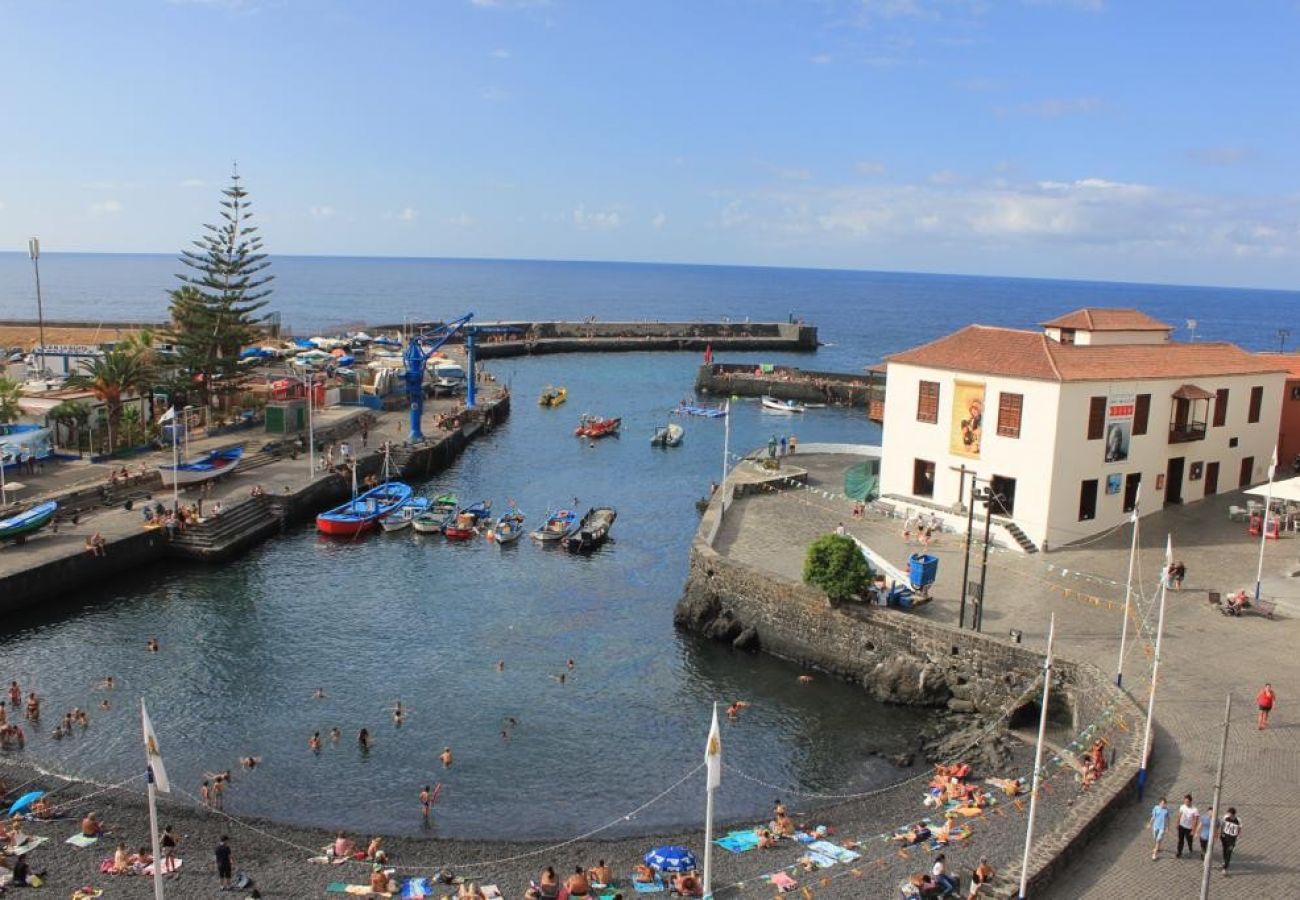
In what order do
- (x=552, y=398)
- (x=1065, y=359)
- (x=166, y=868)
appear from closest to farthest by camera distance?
1. (x=166, y=868)
2. (x=1065, y=359)
3. (x=552, y=398)

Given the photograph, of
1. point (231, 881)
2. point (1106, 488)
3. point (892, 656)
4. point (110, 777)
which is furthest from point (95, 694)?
point (1106, 488)

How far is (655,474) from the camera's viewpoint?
209 ft

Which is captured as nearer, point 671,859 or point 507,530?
point 671,859

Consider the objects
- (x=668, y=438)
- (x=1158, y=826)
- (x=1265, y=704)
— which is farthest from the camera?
(x=668, y=438)

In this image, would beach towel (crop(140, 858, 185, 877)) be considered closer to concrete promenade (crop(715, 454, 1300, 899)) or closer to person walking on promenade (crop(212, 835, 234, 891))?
person walking on promenade (crop(212, 835, 234, 891))

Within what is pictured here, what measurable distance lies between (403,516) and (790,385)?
5805cm

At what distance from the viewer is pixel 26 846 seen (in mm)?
22297

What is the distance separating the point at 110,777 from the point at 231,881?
6.79 m

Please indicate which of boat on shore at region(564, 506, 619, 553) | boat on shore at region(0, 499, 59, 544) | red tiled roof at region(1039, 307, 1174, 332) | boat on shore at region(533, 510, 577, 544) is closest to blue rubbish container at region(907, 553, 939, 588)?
red tiled roof at region(1039, 307, 1174, 332)

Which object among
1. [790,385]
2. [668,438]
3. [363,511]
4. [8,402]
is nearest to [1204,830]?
[363,511]

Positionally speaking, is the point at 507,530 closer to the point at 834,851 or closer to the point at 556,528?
the point at 556,528

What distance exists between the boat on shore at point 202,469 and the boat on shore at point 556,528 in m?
15.5

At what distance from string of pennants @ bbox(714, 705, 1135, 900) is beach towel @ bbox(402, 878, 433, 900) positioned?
19.1 ft

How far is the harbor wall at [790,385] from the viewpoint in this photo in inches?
3910
